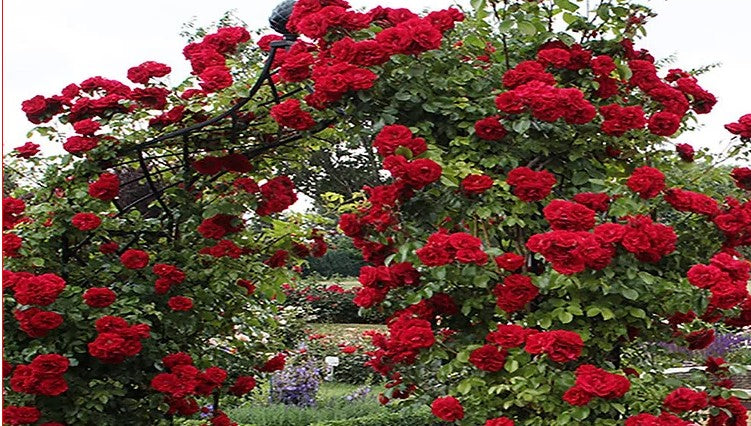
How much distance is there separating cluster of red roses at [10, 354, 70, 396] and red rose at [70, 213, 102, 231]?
1.51 ft

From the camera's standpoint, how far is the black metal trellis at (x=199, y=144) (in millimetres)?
Result: 3332

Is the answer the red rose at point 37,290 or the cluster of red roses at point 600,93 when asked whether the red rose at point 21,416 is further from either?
the cluster of red roses at point 600,93

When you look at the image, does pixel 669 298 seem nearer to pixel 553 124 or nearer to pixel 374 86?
pixel 553 124

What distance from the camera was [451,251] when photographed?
268 centimetres

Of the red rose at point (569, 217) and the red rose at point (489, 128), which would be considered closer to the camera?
the red rose at point (569, 217)

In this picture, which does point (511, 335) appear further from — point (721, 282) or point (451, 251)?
point (721, 282)

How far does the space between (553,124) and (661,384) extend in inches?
33.3

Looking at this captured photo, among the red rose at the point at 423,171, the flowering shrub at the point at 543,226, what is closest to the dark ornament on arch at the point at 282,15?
the flowering shrub at the point at 543,226

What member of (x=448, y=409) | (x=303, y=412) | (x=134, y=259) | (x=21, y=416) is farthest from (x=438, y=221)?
(x=303, y=412)

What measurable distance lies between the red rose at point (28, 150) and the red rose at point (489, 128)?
1696 millimetres

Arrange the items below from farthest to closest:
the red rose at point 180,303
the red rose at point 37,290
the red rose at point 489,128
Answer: the red rose at point 180,303 < the red rose at point 37,290 < the red rose at point 489,128

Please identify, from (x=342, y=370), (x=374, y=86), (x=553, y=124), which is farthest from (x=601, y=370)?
(x=342, y=370)

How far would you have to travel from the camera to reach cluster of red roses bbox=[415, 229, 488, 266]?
2662mm

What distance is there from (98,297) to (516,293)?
1.45 m
